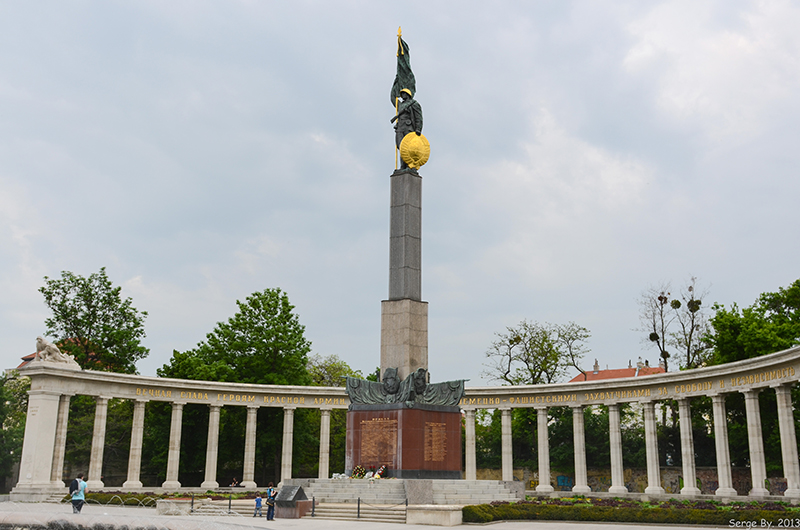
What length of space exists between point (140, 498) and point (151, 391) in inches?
371

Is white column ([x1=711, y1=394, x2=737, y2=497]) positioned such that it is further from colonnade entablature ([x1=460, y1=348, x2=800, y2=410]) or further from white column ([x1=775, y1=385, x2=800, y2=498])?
white column ([x1=775, y1=385, x2=800, y2=498])

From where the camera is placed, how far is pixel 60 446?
137 ft

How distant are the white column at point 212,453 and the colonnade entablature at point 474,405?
0.27 ft

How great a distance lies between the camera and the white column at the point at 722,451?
127 feet

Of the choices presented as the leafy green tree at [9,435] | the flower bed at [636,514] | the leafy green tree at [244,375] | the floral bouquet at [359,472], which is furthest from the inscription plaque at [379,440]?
the leafy green tree at [9,435]

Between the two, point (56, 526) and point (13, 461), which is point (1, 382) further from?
point (56, 526)

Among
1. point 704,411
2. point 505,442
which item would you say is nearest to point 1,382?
point 505,442

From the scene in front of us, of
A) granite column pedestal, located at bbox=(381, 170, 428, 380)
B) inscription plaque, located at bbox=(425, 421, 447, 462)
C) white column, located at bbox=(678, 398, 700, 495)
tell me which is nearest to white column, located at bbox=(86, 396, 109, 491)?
granite column pedestal, located at bbox=(381, 170, 428, 380)

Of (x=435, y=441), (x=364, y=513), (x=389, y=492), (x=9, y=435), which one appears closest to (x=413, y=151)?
(x=435, y=441)

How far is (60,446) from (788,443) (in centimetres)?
4055

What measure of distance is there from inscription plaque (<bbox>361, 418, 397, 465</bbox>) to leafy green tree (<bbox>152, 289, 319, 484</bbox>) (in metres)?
25.8

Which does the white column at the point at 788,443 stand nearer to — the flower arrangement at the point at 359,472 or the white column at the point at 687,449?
the white column at the point at 687,449

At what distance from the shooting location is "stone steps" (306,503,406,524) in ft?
84.2

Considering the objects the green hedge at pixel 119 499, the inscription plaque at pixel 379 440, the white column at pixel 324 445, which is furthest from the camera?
the white column at pixel 324 445
